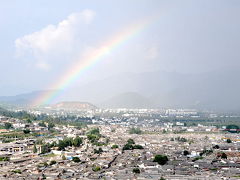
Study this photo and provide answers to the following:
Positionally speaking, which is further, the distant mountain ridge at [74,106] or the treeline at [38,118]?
the distant mountain ridge at [74,106]

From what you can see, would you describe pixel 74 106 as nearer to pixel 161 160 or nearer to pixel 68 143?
pixel 68 143

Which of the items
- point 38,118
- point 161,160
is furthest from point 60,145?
point 38,118

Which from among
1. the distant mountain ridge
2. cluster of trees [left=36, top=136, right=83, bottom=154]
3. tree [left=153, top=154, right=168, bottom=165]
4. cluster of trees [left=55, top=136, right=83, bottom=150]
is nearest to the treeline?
cluster of trees [left=55, top=136, right=83, bottom=150]

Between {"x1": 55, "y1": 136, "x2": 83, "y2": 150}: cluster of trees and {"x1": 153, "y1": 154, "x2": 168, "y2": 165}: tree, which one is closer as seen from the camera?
{"x1": 153, "y1": 154, "x2": 168, "y2": 165}: tree

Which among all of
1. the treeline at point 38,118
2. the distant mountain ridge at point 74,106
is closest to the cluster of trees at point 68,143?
the treeline at point 38,118

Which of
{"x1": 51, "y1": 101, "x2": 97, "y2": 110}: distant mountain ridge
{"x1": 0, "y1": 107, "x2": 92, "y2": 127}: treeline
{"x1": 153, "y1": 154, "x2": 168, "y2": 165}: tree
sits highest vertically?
{"x1": 51, "y1": 101, "x2": 97, "y2": 110}: distant mountain ridge

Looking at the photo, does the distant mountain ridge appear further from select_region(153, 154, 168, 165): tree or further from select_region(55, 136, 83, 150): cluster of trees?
select_region(153, 154, 168, 165): tree

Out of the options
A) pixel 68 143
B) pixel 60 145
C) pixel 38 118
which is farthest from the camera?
pixel 38 118

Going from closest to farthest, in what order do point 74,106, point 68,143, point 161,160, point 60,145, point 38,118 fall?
point 161,160
point 60,145
point 68,143
point 38,118
point 74,106

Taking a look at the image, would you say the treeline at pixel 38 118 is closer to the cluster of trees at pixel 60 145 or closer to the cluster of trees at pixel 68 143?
the cluster of trees at pixel 68 143

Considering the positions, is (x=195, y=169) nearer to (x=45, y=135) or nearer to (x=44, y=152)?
(x=44, y=152)

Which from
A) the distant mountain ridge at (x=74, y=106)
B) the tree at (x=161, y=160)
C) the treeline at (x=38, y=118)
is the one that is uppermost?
the distant mountain ridge at (x=74, y=106)

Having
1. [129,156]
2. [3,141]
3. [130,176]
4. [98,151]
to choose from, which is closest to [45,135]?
[3,141]
